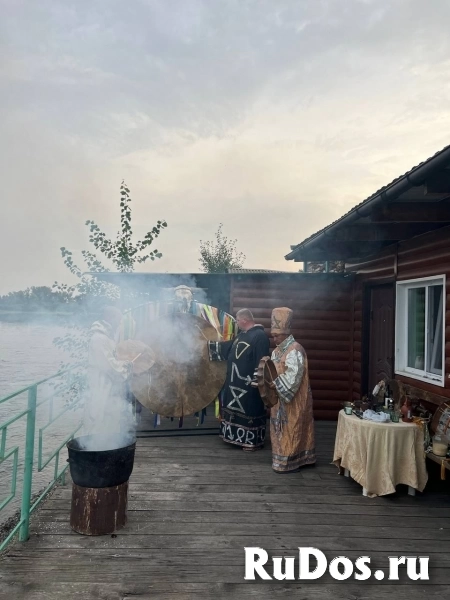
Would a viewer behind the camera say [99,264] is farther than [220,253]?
No

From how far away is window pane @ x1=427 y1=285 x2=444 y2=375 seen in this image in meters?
5.23

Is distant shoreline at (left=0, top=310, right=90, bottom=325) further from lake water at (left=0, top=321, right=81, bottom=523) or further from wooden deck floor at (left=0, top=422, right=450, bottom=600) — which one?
wooden deck floor at (left=0, top=422, right=450, bottom=600)

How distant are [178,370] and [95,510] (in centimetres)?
272

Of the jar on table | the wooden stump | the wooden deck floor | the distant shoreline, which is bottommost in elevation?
the wooden deck floor

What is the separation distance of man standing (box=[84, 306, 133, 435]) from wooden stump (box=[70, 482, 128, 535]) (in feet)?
2.18

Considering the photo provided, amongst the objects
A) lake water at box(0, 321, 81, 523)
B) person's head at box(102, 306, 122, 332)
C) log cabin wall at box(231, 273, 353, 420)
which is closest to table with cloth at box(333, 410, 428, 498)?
person's head at box(102, 306, 122, 332)

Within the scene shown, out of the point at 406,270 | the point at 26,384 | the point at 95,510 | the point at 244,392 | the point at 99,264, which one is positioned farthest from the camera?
the point at 26,384

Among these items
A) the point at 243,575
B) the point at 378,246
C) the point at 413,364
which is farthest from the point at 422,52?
the point at 243,575

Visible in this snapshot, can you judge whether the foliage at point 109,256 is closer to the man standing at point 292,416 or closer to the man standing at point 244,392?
the man standing at point 244,392

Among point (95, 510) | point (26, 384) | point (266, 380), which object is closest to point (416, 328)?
point (266, 380)

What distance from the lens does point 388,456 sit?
4.15 metres

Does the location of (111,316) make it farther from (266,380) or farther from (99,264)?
(99,264)

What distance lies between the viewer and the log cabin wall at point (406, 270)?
488 cm

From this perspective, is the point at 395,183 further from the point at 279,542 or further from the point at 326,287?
the point at 326,287
